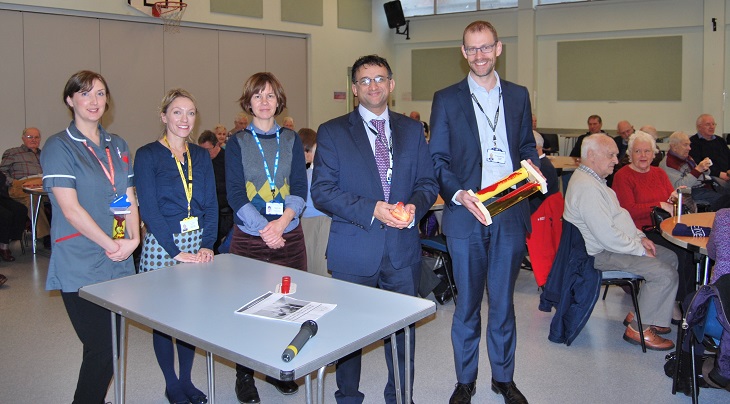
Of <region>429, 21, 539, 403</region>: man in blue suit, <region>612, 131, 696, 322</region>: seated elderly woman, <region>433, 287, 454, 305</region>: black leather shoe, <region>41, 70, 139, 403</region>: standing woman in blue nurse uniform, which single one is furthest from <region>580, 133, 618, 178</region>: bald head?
<region>41, 70, 139, 403</region>: standing woman in blue nurse uniform

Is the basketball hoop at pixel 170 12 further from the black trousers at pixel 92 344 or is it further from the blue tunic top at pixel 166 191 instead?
the black trousers at pixel 92 344

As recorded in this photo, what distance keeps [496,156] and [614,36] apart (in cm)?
990

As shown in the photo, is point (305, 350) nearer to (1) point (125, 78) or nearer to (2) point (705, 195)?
(2) point (705, 195)

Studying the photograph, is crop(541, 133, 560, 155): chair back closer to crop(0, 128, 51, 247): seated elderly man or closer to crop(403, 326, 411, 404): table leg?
crop(0, 128, 51, 247): seated elderly man

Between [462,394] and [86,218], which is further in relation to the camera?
[462,394]

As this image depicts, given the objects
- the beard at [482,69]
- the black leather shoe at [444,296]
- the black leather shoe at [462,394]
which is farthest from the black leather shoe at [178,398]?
the black leather shoe at [444,296]

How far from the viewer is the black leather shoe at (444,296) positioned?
17.6ft

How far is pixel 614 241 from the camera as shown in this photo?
4.26m

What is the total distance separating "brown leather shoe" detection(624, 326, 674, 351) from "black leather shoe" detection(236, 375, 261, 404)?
2.50 meters

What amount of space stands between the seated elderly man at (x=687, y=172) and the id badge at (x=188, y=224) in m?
5.08

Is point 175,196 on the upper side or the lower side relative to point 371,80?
lower

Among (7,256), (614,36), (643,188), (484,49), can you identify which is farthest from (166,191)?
(614,36)

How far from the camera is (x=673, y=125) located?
454 inches

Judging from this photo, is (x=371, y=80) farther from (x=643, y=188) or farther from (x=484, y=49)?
(x=643, y=188)
